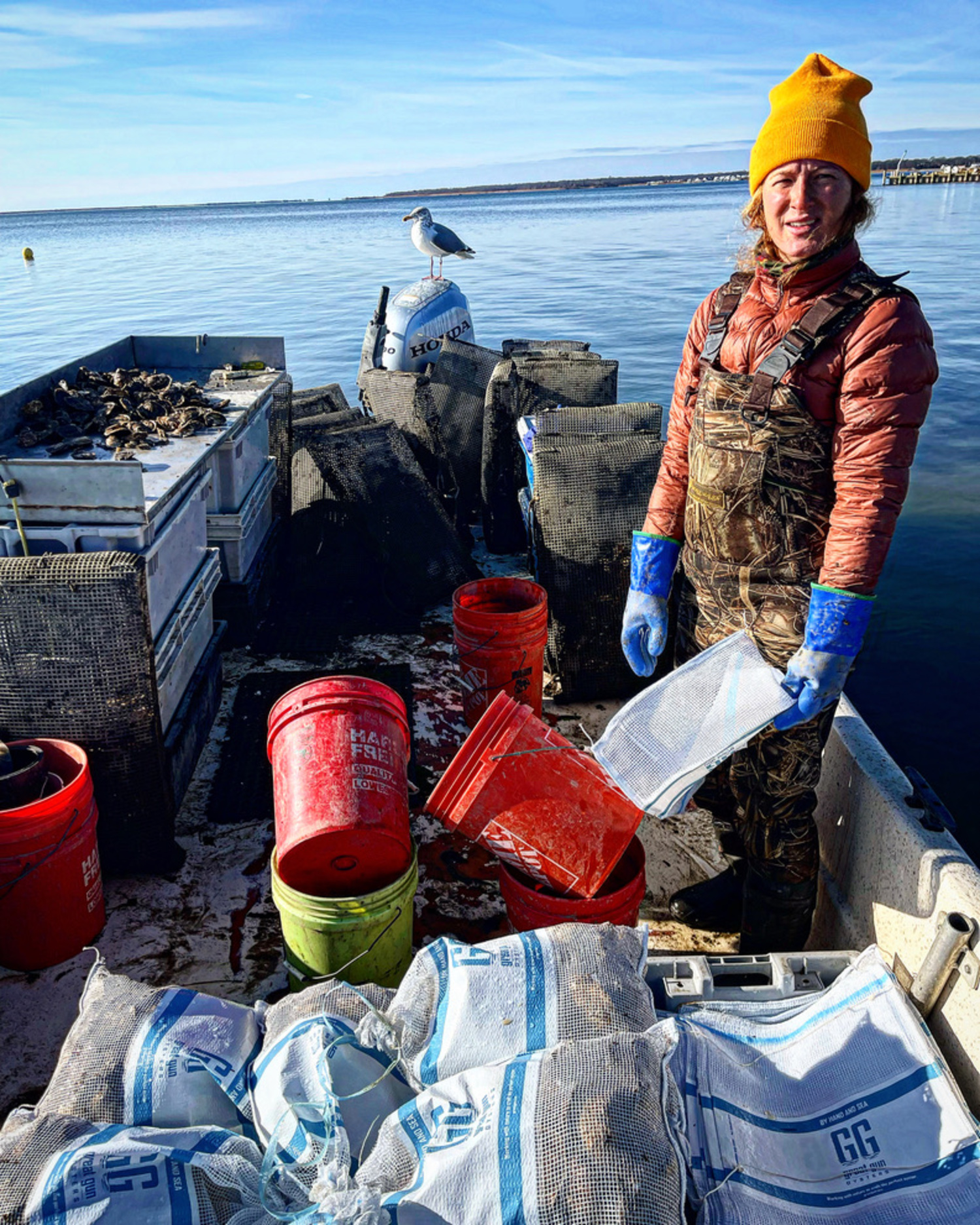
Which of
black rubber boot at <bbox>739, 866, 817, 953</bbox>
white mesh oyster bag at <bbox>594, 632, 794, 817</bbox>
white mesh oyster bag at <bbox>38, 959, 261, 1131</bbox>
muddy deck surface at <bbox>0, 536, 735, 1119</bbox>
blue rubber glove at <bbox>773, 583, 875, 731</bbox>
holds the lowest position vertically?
muddy deck surface at <bbox>0, 536, 735, 1119</bbox>

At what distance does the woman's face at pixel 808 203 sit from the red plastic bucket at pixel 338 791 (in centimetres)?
187

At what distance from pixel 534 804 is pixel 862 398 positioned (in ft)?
5.07

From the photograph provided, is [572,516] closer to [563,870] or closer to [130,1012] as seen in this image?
[563,870]

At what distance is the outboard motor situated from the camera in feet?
29.2

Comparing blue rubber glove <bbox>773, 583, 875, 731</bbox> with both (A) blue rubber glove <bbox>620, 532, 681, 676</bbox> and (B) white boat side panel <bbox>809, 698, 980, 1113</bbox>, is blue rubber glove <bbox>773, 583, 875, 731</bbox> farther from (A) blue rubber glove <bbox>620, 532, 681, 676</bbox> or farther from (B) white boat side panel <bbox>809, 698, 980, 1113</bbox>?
(A) blue rubber glove <bbox>620, 532, 681, 676</bbox>

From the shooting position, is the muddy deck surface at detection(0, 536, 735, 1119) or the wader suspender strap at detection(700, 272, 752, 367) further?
the muddy deck surface at detection(0, 536, 735, 1119)

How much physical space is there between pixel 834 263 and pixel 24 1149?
2898 mm

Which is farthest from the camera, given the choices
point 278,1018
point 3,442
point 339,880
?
point 3,442

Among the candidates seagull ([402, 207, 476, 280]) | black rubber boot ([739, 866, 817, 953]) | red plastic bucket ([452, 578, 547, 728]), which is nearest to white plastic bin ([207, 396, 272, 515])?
red plastic bucket ([452, 578, 547, 728])

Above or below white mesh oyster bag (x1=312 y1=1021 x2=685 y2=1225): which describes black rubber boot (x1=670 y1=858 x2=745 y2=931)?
below

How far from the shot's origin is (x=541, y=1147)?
1730mm

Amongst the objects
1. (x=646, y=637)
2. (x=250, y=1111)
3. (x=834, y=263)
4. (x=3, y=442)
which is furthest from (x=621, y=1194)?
(x=3, y=442)

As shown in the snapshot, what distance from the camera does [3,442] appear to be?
462 cm

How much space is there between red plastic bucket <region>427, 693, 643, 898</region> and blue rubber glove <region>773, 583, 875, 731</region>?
2.13 ft
